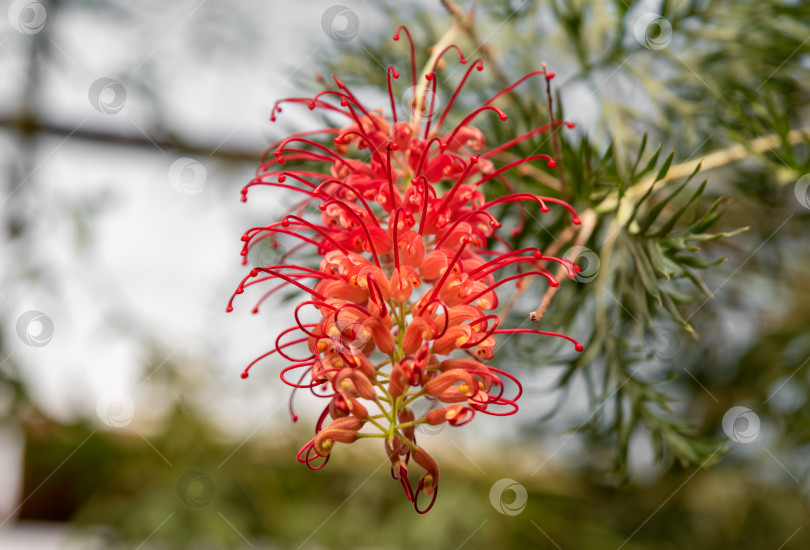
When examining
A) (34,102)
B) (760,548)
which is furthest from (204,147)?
(760,548)

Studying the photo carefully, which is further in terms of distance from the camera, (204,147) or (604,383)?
(204,147)

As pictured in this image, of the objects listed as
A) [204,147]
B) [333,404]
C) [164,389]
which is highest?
[204,147]

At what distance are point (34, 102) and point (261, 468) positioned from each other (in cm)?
69

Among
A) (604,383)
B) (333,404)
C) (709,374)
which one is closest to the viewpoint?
(333,404)

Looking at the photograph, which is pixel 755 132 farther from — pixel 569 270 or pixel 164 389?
pixel 164 389

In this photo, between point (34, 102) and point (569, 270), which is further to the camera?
point (34, 102)

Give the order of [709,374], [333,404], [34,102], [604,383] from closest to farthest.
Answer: [333,404] → [604,383] → [709,374] → [34,102]

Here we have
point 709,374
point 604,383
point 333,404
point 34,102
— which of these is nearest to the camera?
point 333,404

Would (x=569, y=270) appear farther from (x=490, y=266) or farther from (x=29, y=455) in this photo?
(x=29, y=455)

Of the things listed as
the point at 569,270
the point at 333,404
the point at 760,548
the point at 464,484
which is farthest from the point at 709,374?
the point at 333,404

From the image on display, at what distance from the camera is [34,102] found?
1.10 m

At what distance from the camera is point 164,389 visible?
1.17 meters

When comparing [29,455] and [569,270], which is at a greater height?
[569,270]

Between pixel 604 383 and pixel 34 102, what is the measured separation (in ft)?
3.19
